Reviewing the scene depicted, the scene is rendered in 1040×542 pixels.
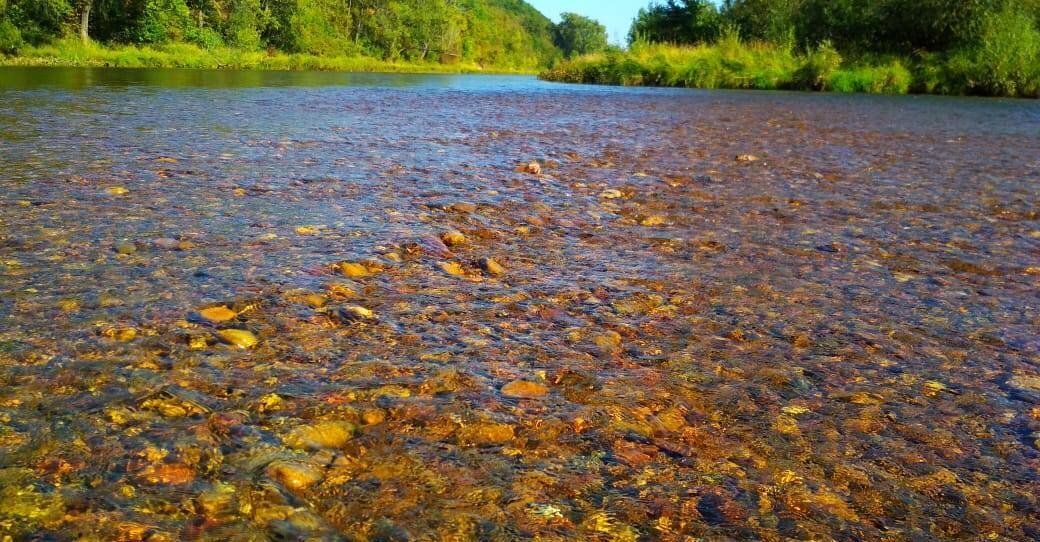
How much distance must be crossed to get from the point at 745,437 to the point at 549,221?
6.17ft

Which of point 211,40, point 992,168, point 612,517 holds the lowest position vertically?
point 612,517

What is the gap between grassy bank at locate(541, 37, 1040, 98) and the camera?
18203mm

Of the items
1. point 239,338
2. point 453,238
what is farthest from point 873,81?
point 239,338

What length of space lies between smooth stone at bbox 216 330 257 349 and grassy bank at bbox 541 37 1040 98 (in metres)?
20.7

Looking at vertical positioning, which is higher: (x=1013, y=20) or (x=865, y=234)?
(x=1013, y=20)

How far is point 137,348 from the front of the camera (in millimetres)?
1585

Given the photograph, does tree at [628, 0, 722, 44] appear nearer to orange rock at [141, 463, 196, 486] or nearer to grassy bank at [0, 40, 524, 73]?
grassy bank at [0, 40, 524, 73]

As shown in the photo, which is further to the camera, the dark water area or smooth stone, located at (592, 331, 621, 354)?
smooth stone, located at (592, 331, 621, 354)

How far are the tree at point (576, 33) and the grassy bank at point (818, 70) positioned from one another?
117 m

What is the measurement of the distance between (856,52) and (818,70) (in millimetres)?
4024

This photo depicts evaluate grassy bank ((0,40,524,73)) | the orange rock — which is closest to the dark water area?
the orange rock

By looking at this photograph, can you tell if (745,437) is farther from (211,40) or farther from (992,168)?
(211,40)

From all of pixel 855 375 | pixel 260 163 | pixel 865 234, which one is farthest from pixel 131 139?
pixel 855 375

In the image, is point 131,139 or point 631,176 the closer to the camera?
point 631,176
